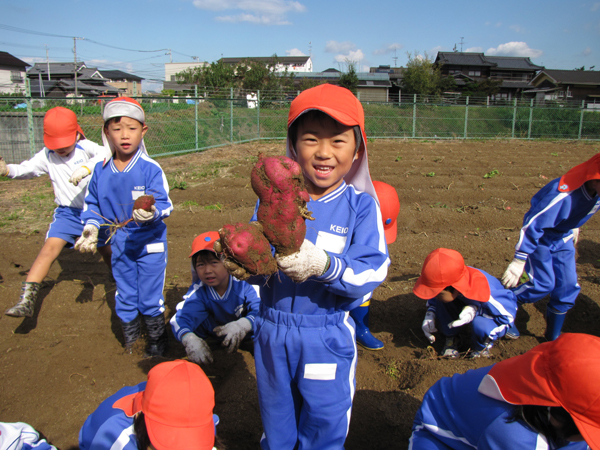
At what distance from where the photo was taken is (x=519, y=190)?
7.93 metres

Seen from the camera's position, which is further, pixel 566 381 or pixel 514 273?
pixel 514 273

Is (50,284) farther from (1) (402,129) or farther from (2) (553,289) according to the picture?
(1) (402,129)

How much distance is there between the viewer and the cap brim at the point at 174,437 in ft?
4.89

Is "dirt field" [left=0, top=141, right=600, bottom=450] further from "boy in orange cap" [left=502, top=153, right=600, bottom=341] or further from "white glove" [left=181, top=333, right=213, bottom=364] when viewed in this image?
"boy in orange cap" [left=502, top=153, right=600, bottom=341]

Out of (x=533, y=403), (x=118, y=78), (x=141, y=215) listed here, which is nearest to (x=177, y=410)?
A: (x=533, y=403)

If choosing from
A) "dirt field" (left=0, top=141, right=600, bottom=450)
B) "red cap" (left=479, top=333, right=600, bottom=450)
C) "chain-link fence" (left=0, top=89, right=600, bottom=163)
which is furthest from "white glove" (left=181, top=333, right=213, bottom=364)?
"chain-link fence" (left=0, top=89, right=600, bottom=163)

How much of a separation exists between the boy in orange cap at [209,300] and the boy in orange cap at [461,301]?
1306 mm

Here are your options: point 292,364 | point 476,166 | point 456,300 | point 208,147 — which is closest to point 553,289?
point 456,300

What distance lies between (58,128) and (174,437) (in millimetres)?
3277

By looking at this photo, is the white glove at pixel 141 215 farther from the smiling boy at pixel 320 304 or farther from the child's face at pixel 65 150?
the child's face at pixel 65 150

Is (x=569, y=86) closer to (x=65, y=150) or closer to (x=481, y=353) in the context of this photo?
(x=481, y=353)

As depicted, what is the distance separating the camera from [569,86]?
35969mm

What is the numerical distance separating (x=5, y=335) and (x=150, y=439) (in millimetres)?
2827

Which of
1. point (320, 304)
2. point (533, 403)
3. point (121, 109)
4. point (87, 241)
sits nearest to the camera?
point (533, 403)
